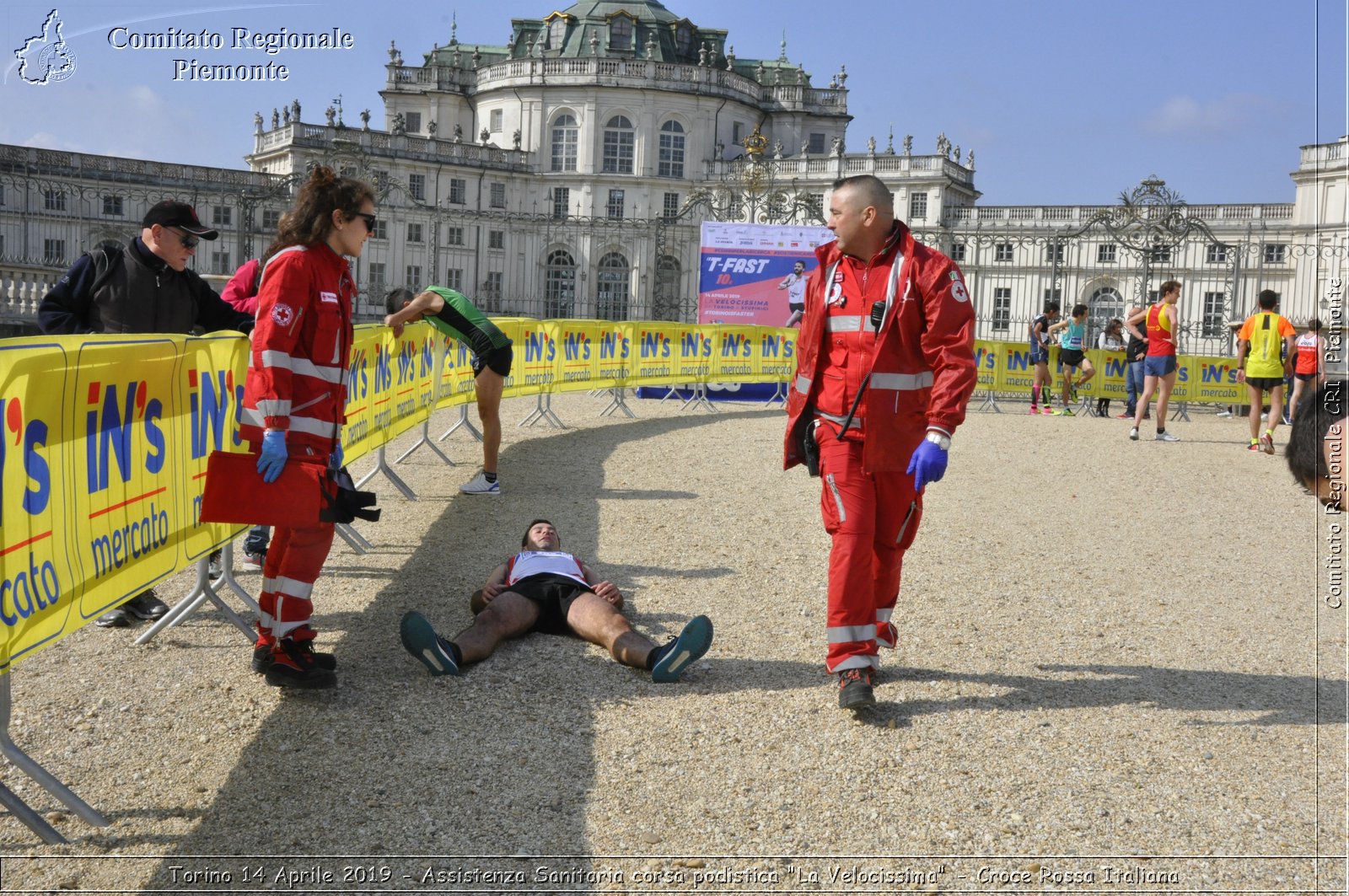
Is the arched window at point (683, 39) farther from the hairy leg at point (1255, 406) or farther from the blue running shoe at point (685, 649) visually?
the blue running shoe at point (685, 649)

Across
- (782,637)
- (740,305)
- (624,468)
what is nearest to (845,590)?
(782,637)

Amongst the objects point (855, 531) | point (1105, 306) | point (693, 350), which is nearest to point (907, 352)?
point (855, 531)

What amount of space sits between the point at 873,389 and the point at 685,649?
1.36 meters

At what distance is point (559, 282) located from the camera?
215 ft

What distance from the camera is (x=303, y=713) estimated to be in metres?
4.98

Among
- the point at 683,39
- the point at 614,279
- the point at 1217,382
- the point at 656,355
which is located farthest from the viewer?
the point at 683,39

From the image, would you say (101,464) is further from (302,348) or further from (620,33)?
(620,33)

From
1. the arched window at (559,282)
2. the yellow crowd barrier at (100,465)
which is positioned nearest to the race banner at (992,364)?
the yellow crowd barrier at (100,465)

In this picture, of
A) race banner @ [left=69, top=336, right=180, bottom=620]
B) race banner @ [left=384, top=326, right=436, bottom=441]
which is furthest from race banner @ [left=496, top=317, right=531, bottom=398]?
race banner @ [left=69, top=336, right=180, bottom=620]

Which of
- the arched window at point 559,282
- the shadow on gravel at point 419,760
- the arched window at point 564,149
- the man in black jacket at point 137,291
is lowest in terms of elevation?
the shadow on gravel at point 419,760

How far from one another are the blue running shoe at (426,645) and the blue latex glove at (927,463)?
2094 mm

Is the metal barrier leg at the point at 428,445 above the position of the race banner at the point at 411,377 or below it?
below

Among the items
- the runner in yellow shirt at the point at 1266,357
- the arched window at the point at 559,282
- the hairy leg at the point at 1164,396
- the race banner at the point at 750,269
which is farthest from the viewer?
the arched window at the point at 559,282

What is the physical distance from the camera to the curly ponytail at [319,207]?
17.0 feet
